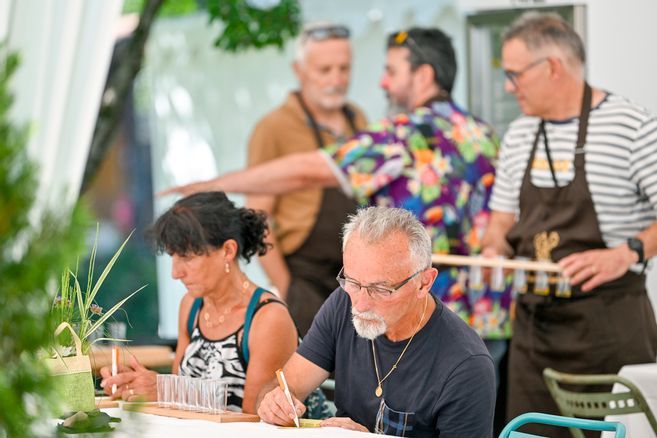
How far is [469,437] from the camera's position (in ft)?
9.30

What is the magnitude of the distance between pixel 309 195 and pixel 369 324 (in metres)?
2.89

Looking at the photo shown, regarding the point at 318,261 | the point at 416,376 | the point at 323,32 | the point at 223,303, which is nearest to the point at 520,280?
the point at 223,303

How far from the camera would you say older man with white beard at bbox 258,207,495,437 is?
9.40 ft

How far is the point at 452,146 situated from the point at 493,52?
1395 millimetres

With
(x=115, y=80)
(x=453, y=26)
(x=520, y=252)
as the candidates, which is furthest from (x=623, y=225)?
(x=115, y=80)

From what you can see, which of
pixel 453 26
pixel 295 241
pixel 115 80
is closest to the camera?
pixel 295 241

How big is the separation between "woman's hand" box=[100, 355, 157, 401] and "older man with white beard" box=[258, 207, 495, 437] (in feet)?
1.66

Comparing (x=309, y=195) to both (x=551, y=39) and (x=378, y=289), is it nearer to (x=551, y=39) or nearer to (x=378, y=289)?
(x=551, y=39)

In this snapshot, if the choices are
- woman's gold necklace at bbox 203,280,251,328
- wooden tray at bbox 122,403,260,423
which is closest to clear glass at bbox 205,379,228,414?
wooden tray at bbox 122,403,260,423

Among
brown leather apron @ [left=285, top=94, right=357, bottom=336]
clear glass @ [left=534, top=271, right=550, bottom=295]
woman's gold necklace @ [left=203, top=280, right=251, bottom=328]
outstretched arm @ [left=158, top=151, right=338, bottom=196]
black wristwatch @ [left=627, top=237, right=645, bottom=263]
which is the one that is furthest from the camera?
brown leather apron @ [left=285, top=94, right=357, bottom=336]

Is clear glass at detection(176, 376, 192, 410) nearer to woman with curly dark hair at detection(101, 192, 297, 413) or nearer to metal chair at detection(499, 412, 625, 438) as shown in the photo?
woman with curly dark hair at detection(101, 192, 297, 413)

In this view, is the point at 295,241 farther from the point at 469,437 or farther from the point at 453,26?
the point at 469,437

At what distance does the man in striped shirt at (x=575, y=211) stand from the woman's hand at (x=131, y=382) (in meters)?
1.64

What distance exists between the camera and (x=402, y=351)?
3.01 m
